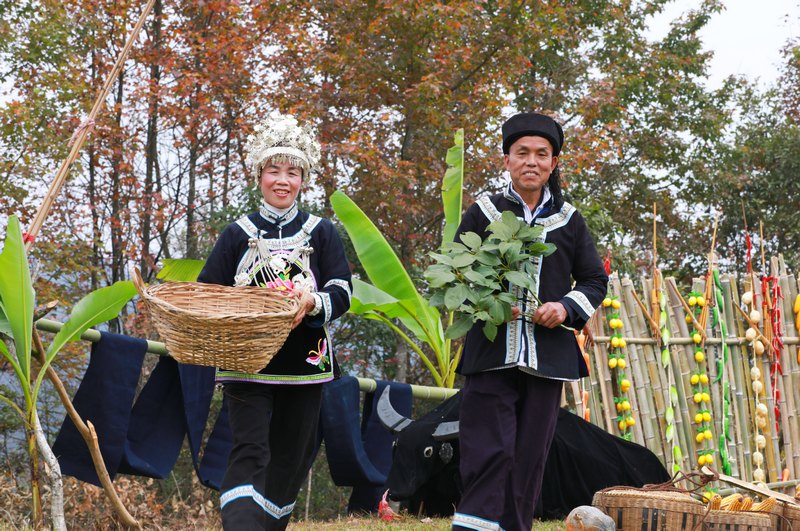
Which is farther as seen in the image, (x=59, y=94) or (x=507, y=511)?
(x=59, y=94)

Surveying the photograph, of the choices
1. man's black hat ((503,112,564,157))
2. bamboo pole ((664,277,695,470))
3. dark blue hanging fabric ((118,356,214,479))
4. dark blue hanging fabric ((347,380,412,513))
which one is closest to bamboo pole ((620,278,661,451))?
bamboo pole ((664,277,695,470))

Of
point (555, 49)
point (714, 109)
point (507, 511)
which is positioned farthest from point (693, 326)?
point (714, 109)

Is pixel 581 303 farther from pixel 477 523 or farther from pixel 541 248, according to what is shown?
pixel 477 523

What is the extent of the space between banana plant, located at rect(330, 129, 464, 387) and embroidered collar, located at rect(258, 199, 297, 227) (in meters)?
2.34

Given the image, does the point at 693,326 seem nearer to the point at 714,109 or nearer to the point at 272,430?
the point at 272,430

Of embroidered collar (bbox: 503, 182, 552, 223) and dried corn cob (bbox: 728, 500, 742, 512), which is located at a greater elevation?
embroidered collar (bbox: 503, 182, 552, 223)

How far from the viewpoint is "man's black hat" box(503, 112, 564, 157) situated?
3.76 m

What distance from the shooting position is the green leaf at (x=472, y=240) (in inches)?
140

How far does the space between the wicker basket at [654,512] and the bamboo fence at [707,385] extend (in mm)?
1949

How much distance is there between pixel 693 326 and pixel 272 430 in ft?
10.7

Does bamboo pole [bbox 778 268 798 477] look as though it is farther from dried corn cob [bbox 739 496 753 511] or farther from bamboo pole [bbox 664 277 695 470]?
dried corn cob [bbox 739 496 753 511]

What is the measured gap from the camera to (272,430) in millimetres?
3715

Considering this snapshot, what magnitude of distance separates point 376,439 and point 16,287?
9.44 feet

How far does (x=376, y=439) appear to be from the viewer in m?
6.17
